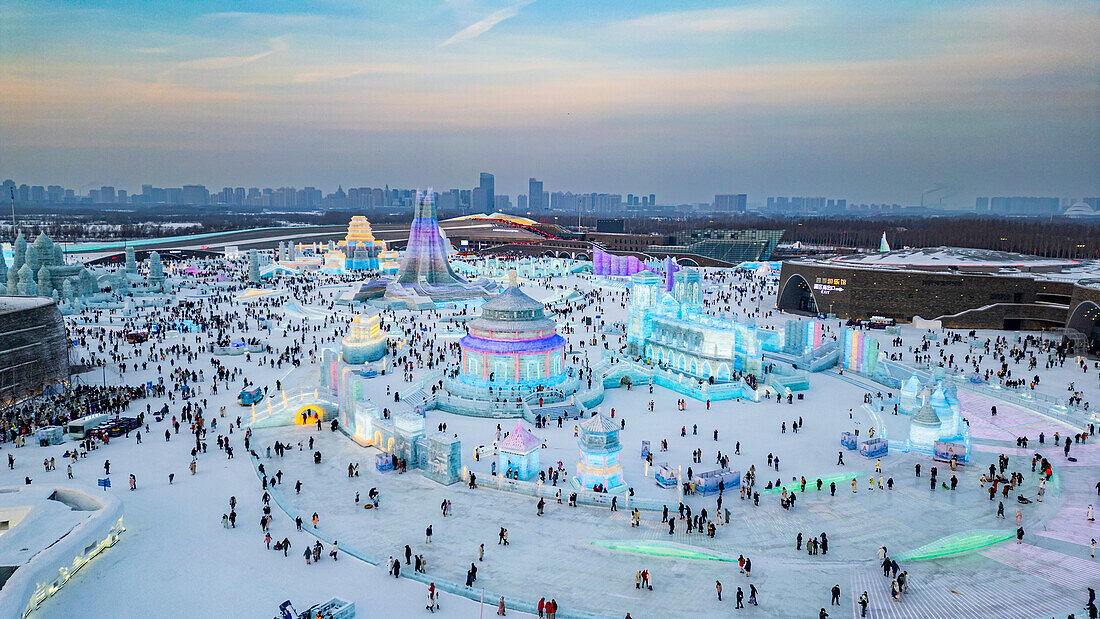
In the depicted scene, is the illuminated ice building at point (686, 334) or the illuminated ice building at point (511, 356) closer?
the illuminated ice building at point (511, 356)

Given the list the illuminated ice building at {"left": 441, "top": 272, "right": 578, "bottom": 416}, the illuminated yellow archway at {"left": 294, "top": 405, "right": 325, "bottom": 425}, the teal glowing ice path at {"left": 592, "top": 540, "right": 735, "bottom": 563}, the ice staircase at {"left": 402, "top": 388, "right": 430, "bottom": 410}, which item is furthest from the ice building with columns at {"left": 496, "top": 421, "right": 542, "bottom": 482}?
the illuminated yellow archway at {"left": 294, "top": 405, "right": 325, "bottom": 425}

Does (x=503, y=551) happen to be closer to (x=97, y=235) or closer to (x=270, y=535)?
(x=270, y=535)

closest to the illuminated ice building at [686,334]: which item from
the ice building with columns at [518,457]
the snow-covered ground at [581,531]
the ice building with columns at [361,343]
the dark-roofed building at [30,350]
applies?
the snow-covered ground at [581,531]

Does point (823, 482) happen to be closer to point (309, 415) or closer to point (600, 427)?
point (600, 427)

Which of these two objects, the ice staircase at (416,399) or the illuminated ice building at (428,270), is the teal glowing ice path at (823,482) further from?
the illuminated ice building at (428,270)

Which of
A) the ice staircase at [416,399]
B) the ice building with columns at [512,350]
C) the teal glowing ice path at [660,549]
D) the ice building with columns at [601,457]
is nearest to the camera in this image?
the teal glowing ice path at [660,549]

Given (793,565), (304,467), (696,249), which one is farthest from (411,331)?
(696,249)
